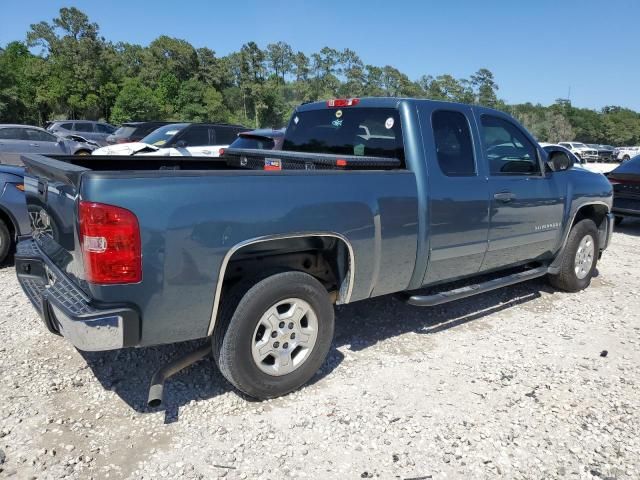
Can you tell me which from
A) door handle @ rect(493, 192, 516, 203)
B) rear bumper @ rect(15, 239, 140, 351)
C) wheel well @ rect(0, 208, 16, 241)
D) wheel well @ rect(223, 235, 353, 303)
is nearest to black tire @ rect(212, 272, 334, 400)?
wheel well @ rect(223, 235, 353, 303)

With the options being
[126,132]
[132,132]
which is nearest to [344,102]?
[132,132]

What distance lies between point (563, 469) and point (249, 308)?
194 cm

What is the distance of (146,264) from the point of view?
8.44ft

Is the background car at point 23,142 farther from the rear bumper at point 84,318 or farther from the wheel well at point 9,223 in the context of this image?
the rear bumper at point 84,318

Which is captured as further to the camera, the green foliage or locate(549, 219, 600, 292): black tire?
the green foliage

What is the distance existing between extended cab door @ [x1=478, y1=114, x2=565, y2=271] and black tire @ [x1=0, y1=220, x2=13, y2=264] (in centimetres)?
528

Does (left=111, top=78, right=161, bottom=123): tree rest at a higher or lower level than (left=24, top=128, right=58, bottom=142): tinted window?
higher

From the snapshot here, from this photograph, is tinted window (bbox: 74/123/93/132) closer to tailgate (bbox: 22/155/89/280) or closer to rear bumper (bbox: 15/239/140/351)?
tailgate (bbox: 22/155/89/280)

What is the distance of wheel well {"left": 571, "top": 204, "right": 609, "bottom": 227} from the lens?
223 inches

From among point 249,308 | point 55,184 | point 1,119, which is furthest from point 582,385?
point 1,119

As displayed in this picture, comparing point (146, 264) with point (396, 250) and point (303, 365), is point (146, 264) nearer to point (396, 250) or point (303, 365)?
point (303, 365)

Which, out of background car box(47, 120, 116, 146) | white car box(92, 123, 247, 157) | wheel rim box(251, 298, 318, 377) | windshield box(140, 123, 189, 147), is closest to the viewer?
wheel rim box(251, 298, 318, 377)

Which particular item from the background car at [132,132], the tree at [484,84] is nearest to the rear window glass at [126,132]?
the background car at [132,132]

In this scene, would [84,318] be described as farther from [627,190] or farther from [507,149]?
[627,190]
